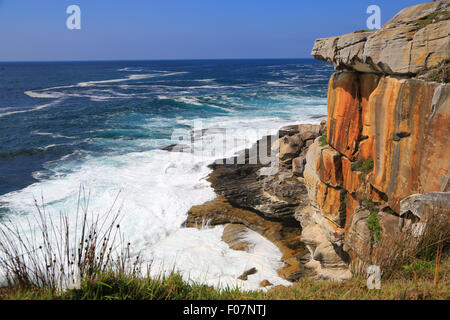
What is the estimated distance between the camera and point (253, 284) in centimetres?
859

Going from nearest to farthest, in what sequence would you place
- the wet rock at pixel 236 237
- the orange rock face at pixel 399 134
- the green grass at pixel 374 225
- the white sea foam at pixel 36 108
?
the orange rock face at pixel 399 134
the green grass at pixel 374 225
the wet rock at pixel 236 237
the white sea foam at pixel 36 108

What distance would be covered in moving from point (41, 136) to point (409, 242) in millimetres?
26222

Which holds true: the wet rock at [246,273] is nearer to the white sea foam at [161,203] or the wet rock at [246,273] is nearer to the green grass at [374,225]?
the white sea foam at [161,203]

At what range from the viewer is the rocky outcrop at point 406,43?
607 centimetres

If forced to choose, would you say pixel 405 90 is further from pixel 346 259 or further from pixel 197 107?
pixel 197 107

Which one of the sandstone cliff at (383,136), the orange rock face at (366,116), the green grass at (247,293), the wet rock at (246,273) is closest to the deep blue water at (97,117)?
the wet rock at (246,273)

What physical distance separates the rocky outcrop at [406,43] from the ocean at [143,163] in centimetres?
541

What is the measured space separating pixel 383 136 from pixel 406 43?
6.35 feet

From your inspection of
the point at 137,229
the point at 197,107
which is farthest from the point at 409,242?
the point at 197,107

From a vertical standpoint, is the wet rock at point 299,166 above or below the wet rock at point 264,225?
above

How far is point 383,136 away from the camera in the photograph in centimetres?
729

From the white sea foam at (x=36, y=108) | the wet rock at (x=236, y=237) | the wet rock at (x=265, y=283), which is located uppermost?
the white sea foam at (x=36, y=108)

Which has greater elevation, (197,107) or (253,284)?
(197,107)
